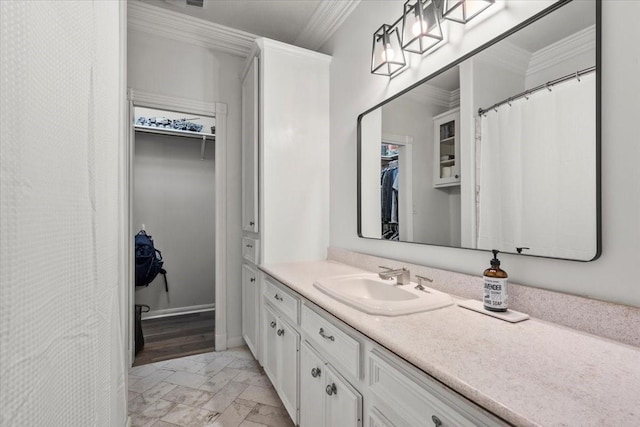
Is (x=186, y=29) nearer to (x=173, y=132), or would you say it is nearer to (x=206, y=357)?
(x=173, y=132)

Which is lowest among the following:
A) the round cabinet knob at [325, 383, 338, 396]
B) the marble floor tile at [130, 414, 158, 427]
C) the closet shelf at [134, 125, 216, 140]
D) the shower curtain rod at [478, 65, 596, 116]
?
the marble floor tile at [130, 414, 158, 427]

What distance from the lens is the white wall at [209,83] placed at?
2428mm

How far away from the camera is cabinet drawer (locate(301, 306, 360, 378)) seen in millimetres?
1012

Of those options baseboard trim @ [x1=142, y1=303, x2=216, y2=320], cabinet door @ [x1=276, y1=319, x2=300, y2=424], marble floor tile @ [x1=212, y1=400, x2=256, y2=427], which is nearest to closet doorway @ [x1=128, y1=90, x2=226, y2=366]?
baseboard trim @ [x1=142, y1=303, x2=216, y2=320]

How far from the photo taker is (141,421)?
1698mm

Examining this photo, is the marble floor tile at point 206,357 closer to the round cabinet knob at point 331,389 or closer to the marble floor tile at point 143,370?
the marble floor tile at point 143,370

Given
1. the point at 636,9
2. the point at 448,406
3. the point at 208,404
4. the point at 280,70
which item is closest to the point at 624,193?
the point at 636,9

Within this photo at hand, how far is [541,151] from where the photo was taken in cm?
104

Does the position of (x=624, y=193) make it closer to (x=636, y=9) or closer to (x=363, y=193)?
(x=636, y=9)

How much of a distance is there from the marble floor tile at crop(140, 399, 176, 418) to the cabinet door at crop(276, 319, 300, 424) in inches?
28.8

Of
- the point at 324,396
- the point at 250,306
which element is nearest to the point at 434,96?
the point at 324,396

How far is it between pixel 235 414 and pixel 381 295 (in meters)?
1.17

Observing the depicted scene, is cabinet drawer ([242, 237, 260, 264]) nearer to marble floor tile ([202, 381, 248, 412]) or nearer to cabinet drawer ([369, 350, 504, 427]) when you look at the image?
marble floor tile ([202, 381, 248, 412])

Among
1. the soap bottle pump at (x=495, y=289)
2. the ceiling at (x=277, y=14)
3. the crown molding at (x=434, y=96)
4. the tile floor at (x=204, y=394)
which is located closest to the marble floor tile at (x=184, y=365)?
the tile floor at (x=204, y=394)
